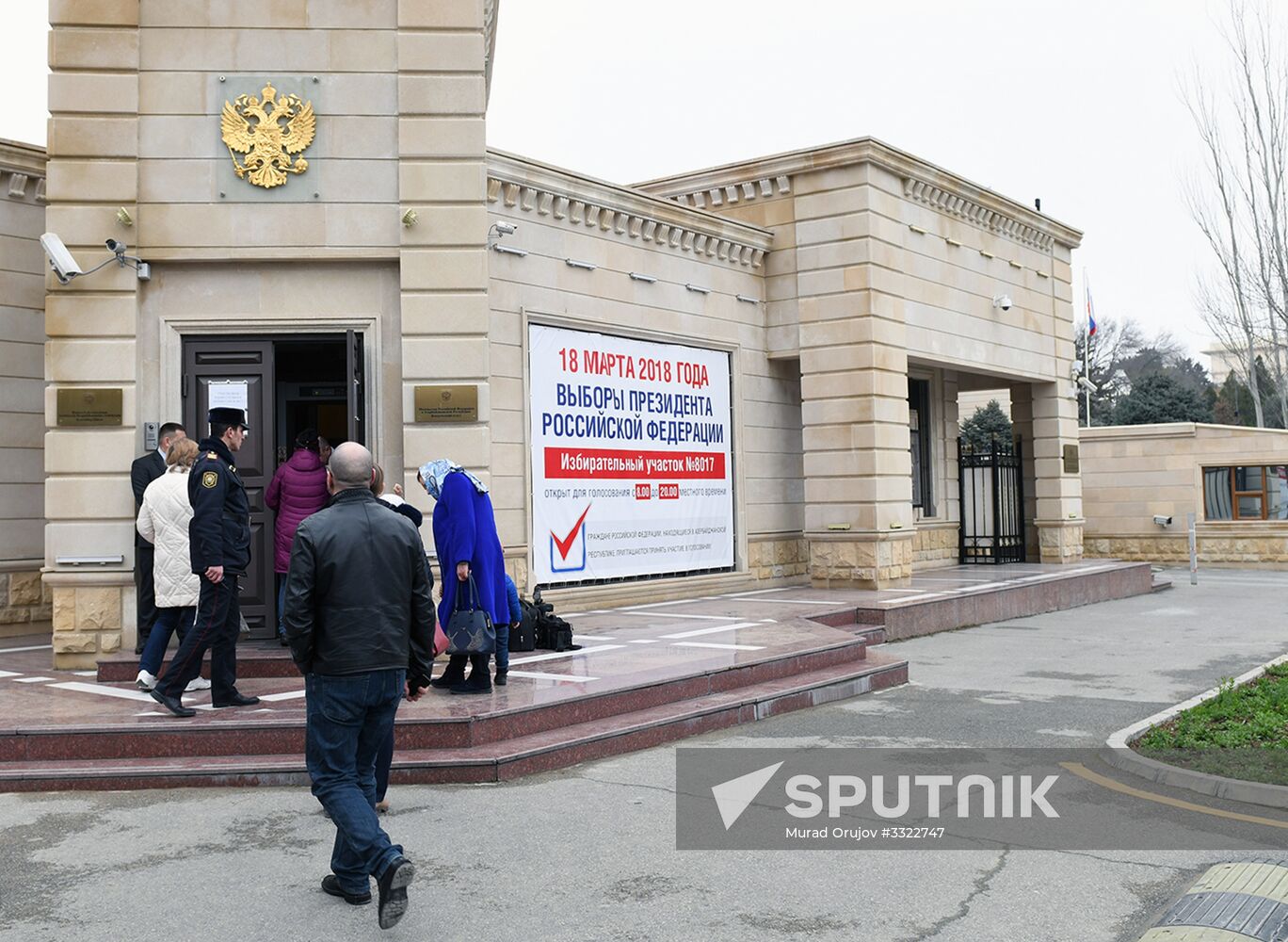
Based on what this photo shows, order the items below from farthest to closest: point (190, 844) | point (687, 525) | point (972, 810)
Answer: point (687, 525) → point (972, 810) → point (190, 844)

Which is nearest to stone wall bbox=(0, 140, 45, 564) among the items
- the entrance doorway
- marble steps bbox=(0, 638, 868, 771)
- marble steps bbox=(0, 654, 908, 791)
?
the entrance doorway

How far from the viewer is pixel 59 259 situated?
9969 millimetres

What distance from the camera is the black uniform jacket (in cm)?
798

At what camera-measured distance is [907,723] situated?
8.86 meters

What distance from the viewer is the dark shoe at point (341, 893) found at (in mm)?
4906

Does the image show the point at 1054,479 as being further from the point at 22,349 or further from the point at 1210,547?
the point at 22,349

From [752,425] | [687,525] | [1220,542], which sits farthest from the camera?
[1220,542]

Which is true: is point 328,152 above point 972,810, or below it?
above

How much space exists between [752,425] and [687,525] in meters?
2.14

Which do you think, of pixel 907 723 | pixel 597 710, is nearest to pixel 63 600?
pixel 597 710

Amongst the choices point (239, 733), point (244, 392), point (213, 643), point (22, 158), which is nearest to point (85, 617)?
point (244, 392)

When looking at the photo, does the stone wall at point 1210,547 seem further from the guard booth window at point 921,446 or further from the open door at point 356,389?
the open door at point 356,389

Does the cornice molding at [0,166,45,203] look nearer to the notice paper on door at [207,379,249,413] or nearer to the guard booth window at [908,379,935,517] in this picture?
the notice paper on door at [207,379,249,413]

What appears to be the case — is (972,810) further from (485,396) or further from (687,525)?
→ (687,525)
